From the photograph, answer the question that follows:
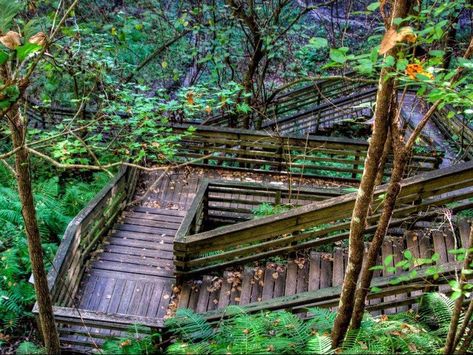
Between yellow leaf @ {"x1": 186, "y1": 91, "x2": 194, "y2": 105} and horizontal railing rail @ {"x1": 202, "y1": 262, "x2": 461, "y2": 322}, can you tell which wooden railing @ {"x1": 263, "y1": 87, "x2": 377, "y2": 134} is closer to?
yellow leaf @ {"x1": 186, "y1": 91, "x2": 194, "y2": 105}

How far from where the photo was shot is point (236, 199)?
9531 millimetres

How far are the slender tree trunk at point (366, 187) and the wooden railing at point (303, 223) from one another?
2710mm

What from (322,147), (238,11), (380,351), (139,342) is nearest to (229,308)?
(139,342)

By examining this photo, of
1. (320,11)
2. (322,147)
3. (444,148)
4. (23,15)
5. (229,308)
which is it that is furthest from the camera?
(320,11)

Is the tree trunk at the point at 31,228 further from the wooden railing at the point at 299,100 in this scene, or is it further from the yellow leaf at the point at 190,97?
the wooden railing at the point at 299,100

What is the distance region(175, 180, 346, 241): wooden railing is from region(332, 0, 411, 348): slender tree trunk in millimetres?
3931

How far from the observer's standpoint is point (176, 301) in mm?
7355

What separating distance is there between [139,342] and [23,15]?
10664 millimetres

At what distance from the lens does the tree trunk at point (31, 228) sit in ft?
14.1

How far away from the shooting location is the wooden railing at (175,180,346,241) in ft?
28.0

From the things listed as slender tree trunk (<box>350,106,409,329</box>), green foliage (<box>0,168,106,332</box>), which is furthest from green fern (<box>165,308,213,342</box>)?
green foliage (<box>0,168,106,332</box>)

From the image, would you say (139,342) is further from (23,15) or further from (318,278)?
(23,15)

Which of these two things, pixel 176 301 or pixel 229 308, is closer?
pixel 229 308

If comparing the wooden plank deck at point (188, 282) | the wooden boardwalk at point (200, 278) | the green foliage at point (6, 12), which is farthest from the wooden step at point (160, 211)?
the green foliage at point (6, 12)
